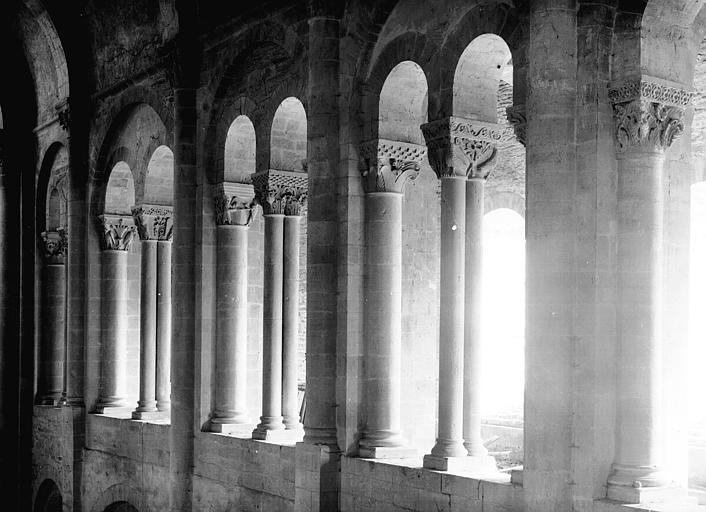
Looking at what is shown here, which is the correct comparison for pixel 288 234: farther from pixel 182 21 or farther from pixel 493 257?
pixel 493 257

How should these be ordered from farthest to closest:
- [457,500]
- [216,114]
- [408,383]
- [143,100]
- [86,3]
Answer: [86,3]
[143,100]
[216,114]
[408,383]
[457,500]

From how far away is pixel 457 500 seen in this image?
10.2 meters

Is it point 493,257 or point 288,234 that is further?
point 493,257

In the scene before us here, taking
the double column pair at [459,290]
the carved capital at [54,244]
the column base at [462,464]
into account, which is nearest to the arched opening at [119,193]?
the carved capital at [54,244]

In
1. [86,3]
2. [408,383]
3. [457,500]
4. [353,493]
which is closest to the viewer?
[457,500]

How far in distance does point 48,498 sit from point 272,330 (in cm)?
822

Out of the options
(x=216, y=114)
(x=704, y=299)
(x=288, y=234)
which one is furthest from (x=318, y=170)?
(x=704, y=299)

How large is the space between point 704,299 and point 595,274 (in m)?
7.49

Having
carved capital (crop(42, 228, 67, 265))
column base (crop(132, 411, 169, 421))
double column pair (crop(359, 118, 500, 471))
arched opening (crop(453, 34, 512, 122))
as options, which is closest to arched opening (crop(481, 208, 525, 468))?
column base (crop(132, 411, 169, 421))

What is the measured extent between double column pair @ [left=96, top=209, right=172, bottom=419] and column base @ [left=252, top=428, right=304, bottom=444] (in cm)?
358

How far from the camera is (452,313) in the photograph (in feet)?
35.4

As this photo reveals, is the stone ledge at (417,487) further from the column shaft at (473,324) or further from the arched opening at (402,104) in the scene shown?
the arched opening at (402,104)

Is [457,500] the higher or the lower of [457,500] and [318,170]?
the lower

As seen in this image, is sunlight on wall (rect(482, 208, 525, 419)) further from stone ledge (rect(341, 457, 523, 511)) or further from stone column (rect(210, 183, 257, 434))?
stone ledge (rect(341, 457, 523, 511))
